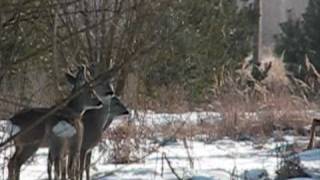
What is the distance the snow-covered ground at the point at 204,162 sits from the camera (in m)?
7.72

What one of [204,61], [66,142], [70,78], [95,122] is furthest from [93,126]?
[204,61]

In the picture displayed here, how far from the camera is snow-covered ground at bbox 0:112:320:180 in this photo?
7723 mm

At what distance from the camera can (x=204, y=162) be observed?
898 centimetres

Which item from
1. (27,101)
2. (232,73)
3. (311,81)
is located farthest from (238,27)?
(27,101)

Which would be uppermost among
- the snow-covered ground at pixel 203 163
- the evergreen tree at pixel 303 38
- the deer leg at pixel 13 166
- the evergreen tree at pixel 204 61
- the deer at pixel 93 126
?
the evergreen tree at pixel 303 38

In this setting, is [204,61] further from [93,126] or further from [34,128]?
[34,128]

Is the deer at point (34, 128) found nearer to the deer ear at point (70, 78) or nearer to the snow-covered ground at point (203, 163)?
the deer ear at point (70, 78)

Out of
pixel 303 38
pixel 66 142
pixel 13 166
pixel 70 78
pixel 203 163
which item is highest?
pixel 303 38

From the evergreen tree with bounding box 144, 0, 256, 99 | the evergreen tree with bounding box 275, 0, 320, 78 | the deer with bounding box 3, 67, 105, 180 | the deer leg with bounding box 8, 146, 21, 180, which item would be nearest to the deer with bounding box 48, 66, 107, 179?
the deer with bounding box 3, 67, 105, 180

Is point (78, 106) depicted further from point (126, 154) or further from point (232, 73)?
point (232, 73)

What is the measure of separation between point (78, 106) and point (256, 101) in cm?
761

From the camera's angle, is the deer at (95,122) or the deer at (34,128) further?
the deer at (95,122)

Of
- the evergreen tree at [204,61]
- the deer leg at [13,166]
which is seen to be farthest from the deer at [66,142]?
the evergreen tree at [204,61]

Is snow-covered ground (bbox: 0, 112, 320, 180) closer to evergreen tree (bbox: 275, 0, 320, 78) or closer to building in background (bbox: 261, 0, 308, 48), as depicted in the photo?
evergreen tree (bbox: 275, 0, 320, 78)
